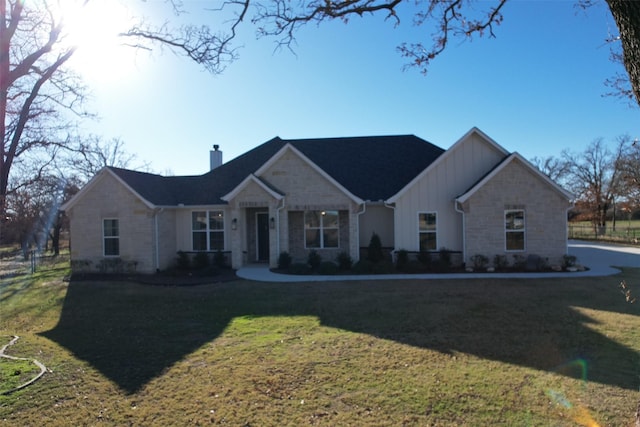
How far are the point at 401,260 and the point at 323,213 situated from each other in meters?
3.96

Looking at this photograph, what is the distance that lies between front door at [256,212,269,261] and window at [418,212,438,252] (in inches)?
271

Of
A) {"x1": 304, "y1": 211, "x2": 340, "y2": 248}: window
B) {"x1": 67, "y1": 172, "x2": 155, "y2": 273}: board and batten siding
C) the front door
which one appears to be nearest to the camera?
{"x1": 67, "y1": 172, "x2": 155, "y2": 273}: board and batten siding

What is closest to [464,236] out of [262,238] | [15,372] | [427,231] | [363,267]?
[427,231]

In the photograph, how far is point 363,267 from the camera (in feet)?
49.2

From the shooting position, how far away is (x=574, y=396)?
4559 mm

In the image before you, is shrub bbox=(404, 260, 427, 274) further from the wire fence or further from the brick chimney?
the wire fence

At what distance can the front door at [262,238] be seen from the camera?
1811cm

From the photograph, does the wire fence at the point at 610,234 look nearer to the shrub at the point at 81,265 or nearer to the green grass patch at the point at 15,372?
the shrub at the point at 81,265

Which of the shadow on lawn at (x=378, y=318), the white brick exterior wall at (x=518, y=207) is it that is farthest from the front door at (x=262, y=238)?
the white brick exterior wall at (x=518, y=207)

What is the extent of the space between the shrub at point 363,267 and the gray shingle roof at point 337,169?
343 cm

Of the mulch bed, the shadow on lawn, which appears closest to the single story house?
the mulch bed

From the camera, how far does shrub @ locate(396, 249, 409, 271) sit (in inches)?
602

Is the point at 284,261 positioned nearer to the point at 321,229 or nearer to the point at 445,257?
the point at 321,229

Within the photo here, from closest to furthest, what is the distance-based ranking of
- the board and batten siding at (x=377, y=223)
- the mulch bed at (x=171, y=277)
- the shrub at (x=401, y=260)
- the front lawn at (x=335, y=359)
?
1. the front lawn at (x=335, y=359)
2. the mulch bed at (x=171, y=277)
3. the shrub at (x=401, y=260)
4. the board and batten siding at (x=377, y=223)
